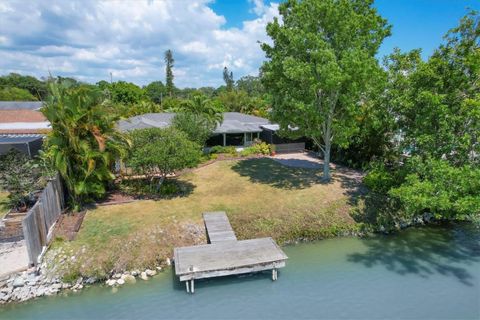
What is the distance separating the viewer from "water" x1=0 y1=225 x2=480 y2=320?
361 inches

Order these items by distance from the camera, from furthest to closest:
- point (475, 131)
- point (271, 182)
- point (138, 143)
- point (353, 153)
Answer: point (353, 153)
point (271, 182)
point (138, 143)
point (475, 131)

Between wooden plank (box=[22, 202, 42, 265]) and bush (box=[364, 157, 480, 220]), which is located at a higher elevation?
bush (box=[364, 157, 480, 220])

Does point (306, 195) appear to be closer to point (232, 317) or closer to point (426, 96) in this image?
point (426, 96)

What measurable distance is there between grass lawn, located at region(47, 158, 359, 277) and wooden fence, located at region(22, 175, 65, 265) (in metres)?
0.76

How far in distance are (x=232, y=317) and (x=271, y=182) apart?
10360 mm

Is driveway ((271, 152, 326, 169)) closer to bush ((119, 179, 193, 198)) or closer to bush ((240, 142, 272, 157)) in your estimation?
bush ((240, 142, 272, 157))

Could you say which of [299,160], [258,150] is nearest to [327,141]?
[299,160]

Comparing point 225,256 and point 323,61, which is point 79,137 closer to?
point 225,256

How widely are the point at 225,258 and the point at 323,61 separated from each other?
11.2m

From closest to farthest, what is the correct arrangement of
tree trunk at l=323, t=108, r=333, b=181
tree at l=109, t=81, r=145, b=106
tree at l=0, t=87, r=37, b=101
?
tree trunk at l=323, t=108, r=333, b=181, tree at l=0, t=87, r=37, b=101, tree at l=109, t=81, r=145, b=106

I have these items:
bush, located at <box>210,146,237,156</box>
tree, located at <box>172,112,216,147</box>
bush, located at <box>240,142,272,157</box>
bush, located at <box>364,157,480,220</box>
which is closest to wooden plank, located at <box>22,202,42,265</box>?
tree, located at <box>172,112,216,147</box>

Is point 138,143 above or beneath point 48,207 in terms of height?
above

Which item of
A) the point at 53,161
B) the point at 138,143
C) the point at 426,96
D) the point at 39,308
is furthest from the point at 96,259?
the point at 426,96

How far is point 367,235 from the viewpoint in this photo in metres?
14.3
